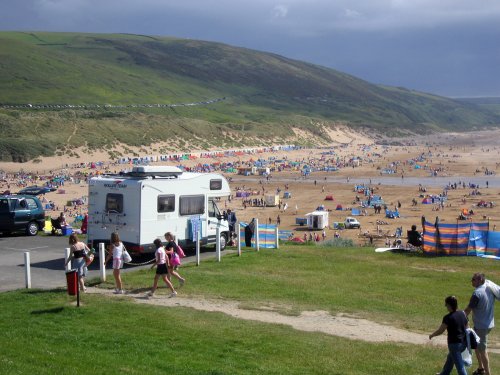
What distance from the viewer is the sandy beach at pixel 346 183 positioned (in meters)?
48.8

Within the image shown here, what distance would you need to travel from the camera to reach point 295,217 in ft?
162

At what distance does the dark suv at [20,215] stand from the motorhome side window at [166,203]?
7.29 m

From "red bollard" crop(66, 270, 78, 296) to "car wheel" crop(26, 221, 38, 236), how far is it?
1097 cm

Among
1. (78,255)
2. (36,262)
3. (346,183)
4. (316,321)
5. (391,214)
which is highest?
(346,183)

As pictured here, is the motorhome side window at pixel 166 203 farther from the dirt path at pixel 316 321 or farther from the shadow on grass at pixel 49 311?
the shadow on grass at pixel 49 311

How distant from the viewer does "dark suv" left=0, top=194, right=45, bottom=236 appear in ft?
73.7

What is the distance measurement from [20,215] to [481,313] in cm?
1774

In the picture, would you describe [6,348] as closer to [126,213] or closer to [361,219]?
[126,213]

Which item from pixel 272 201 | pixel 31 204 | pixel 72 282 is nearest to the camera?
pixel 72 282

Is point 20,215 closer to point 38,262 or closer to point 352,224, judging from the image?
point 38,262

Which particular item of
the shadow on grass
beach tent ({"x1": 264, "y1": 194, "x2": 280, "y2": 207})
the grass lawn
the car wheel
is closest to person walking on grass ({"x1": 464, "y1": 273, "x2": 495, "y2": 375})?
the grass lawn

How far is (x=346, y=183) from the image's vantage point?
73.8m

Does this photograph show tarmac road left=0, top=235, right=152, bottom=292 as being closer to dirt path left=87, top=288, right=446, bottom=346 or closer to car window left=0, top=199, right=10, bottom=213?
car window left=0, top=199, right=10, bottom=213

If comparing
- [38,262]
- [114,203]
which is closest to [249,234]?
[114,203]
